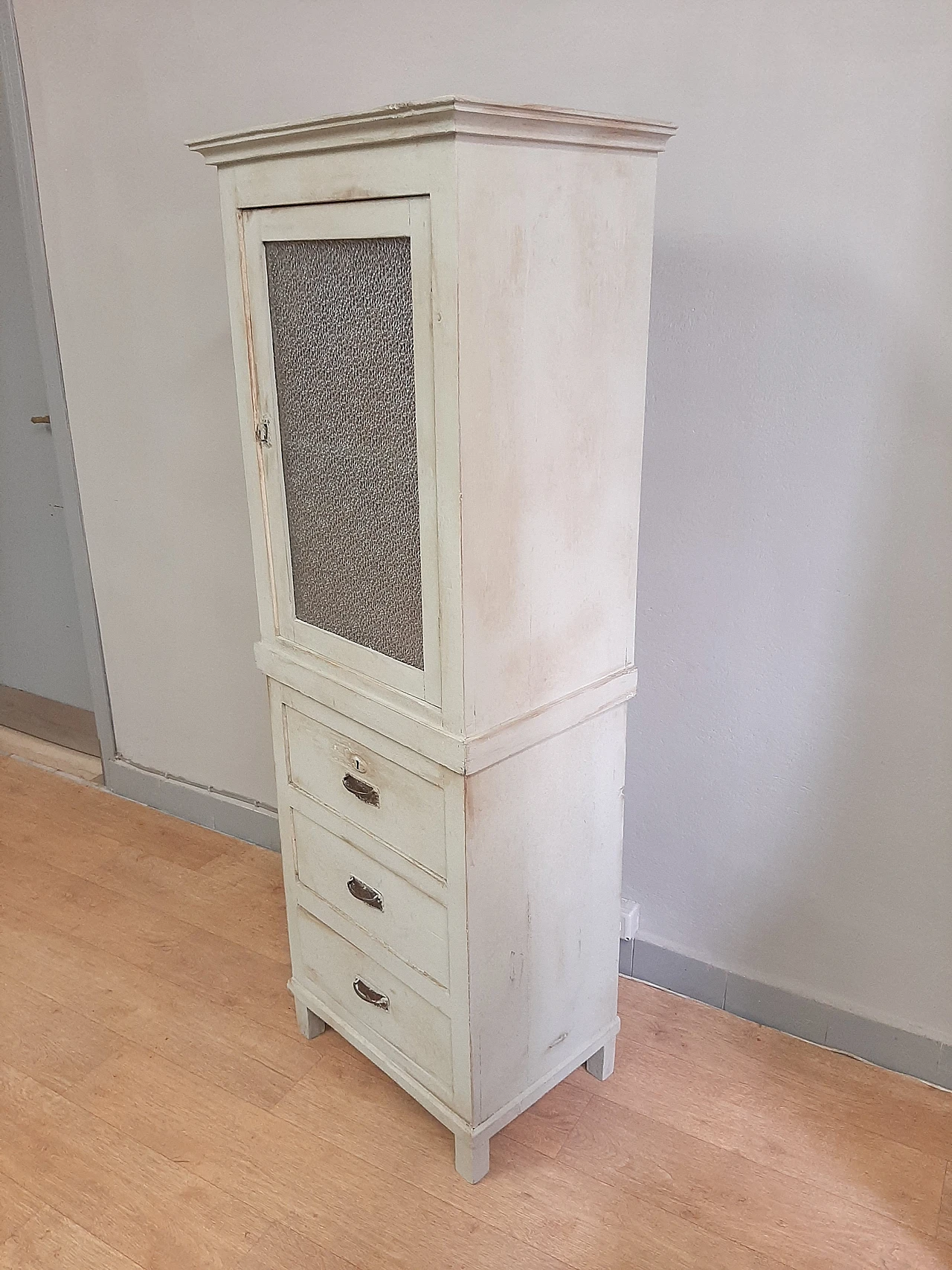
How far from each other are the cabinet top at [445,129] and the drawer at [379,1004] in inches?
49.4

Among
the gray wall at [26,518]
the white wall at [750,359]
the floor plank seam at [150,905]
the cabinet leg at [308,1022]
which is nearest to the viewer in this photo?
the white wall at [750,359]

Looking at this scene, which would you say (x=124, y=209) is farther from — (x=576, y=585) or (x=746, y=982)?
(x=746, y=982)

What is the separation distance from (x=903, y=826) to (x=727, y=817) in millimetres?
307

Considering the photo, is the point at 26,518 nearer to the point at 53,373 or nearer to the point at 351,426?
the point at 53,373

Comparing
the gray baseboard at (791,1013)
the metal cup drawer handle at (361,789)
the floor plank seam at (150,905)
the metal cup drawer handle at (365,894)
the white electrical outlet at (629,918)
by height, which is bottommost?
the floor plank seam at (150,905)

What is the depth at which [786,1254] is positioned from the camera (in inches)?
59.1

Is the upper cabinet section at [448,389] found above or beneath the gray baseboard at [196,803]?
above

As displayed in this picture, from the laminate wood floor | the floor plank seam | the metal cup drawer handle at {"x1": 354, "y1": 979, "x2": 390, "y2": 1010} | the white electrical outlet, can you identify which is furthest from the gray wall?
the white electrical outlet

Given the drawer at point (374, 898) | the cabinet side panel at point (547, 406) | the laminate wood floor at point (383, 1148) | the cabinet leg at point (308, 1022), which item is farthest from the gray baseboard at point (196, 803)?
the cabinet side panel at point (547, 406)

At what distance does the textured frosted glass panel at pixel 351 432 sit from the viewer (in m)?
1.32

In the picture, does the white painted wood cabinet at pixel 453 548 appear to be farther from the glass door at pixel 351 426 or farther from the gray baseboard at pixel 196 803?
the gray baseboard at pixel 196 803

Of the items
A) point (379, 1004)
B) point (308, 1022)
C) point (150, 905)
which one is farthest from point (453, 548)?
point (150, 905)

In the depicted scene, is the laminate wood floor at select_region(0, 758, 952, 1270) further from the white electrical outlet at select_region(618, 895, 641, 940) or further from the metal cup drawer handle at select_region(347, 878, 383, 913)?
the metal cup drawer handle at select_region(347, 878, 383, 913)

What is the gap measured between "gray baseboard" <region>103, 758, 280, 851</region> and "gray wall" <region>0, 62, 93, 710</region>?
28cm
